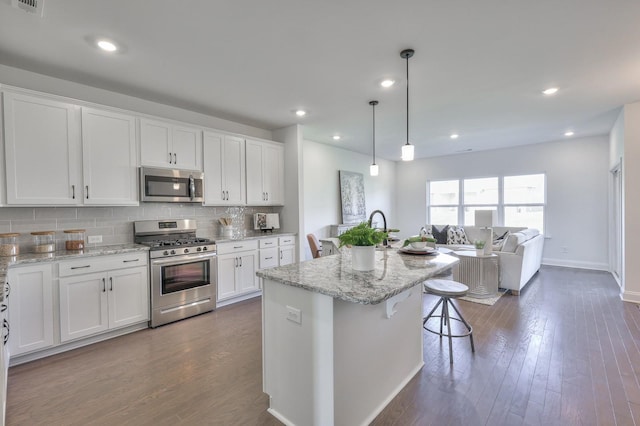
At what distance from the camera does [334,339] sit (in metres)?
1.61

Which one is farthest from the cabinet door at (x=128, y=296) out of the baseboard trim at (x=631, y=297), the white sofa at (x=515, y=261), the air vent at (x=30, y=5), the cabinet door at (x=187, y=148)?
the baseboard trim at (x=631, y=297)

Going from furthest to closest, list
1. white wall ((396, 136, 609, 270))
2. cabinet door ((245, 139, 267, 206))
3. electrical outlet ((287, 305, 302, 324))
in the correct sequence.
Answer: white wall ((396, 136, 609, 270))
cabinet door ((245, 139, 267, 206))
electrical outlet ((287, 305, 302, 324))

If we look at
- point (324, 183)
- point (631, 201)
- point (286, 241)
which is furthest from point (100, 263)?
point (631, 201)

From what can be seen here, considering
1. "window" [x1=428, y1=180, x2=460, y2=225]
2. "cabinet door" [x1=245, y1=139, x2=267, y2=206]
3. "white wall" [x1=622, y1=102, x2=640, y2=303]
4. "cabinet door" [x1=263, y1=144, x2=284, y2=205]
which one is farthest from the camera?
"window" [x1=428, y1=180, x2=460, y2=225]

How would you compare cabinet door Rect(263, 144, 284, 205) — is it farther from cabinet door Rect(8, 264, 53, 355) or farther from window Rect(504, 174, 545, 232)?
window Rect(504, 174, 545, 232)

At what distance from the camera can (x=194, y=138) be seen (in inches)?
156

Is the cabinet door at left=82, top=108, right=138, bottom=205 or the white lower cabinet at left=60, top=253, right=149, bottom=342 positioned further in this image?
the cabinet door at left=82, top=108, right=138, bottom=205

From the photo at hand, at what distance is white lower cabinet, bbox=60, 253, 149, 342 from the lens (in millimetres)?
2773

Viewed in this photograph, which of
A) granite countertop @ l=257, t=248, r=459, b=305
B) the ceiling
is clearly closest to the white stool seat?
granite countertop @ l=257, t=248, r=459, b=305

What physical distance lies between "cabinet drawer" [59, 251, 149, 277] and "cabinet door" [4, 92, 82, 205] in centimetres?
64

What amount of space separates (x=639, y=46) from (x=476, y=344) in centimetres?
305

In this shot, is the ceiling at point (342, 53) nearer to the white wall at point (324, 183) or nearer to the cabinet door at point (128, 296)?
the white wall at point (324, 183)

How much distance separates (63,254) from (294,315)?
100 inches

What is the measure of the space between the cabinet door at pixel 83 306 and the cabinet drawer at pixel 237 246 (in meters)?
1.33
